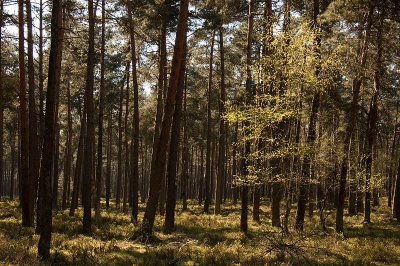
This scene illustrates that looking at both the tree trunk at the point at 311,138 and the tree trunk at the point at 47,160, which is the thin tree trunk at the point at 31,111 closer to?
the tree trunk at the point at 47,160

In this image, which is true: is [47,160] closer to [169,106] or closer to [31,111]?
[169,106]

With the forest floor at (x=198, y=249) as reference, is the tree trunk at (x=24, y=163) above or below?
above

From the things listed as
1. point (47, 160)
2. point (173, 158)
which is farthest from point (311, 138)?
point (47, 160)

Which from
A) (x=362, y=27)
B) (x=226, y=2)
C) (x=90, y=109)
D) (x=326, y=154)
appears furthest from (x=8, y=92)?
(x=362, y=27)

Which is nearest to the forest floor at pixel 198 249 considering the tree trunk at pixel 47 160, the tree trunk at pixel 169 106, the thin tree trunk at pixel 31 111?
the tree trunk at pixel 47 160

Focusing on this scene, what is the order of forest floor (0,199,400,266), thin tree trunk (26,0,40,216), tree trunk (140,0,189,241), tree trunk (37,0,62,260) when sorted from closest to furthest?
tree trunk (37,0,62,260) < forest floor (0,199,400,266) < tree trunk (140,0,189,241) < thin tree trunk (26,0,40,216)

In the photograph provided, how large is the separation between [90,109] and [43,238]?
20.7ft

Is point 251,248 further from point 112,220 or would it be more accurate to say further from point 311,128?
point 112,220

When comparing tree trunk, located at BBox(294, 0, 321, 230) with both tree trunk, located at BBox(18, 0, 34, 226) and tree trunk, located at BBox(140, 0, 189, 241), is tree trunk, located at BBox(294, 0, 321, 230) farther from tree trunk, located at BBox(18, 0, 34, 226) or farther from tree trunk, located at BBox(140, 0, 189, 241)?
tree trunk, located at BBox(18, 0, 34, 226)

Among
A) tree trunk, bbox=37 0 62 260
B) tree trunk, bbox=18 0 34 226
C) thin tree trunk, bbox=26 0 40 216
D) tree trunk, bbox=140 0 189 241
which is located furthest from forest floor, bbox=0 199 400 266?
thin tree trunk, bbox=26 0 40 216

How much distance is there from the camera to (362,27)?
45.7ft

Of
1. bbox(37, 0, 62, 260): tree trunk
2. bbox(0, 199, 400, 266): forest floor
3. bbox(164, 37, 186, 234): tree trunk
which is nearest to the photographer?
bbox(37, 0, 62, 260): tree trunk

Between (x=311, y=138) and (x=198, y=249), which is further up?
(x=311, y=138)

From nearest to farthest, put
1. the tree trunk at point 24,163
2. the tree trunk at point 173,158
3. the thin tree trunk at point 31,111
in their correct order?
the tree trunk at point 173,158 < the tree trunk at point 24,163 < the thin tree trunk at point 31,111
